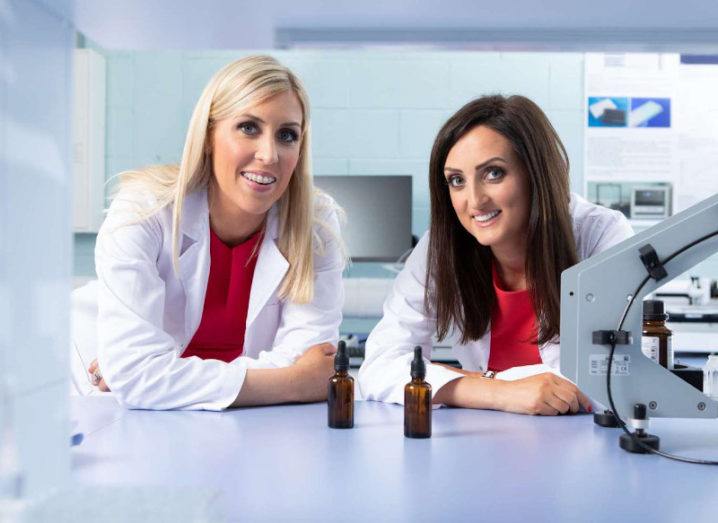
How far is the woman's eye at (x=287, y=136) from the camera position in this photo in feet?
6.40

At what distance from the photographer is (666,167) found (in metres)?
4.33

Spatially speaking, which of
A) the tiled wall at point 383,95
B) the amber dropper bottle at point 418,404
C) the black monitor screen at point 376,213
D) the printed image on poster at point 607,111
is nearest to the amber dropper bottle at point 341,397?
the amber dropper bottle at point 418,404

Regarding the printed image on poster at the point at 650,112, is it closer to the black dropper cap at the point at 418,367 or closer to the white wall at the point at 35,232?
the black dropper cap at the point at 418,367

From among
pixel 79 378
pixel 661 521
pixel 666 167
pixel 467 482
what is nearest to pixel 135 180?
pixel 79 378

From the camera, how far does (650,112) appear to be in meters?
4.33

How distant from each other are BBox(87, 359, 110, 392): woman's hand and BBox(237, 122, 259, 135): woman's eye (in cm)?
76

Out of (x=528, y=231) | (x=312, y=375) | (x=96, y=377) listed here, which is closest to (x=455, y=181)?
(x=528, y=231)

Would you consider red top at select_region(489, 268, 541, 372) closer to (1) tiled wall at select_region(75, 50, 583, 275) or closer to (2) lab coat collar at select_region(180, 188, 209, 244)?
(2) lab coat collar at select_region(180, 188, 209, 244)

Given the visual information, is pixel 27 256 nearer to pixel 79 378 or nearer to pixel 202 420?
pixel 202 420

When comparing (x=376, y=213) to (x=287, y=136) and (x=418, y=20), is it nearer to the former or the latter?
(x=287, y=136)

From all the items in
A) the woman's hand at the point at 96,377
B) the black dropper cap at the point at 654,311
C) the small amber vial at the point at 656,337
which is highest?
the black dropper cap at the point at 654,311

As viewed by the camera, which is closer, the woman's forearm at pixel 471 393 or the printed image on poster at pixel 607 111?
the woman's forearm at pixel 471 393

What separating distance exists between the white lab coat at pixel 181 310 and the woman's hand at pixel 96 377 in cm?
5

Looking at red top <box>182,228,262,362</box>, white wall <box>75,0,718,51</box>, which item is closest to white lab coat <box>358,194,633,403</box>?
red top <box>182,228,262,362</box>
